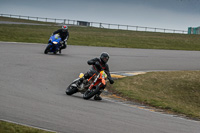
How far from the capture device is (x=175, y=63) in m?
25.0

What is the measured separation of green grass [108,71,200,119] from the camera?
13.7 meters

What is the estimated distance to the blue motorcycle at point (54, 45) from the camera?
77.4 ft

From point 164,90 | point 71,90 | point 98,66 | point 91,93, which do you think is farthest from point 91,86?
point 164,90

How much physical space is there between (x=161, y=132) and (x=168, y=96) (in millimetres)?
7592

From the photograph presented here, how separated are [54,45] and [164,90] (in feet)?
29.5

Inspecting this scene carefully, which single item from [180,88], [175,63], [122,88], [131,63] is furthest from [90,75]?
[175,63]

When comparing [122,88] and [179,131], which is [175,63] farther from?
[179,131]

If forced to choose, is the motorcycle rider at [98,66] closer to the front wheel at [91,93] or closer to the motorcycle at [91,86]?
the motorcycle at [91,86]

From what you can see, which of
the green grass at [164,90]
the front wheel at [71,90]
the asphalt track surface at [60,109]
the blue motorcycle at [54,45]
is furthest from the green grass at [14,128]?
the blue motorcycle at [54,45]

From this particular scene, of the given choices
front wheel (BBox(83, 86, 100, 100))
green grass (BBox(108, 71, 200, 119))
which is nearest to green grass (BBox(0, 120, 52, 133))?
A: front wheel (BBox(83, 86, 100, 100))

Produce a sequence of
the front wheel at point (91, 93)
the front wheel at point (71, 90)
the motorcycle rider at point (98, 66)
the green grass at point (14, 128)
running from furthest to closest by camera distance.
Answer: the front wheel at point (71, 90) → the motorcycle rider at point (98, 66) → the front wheel at point (91, 93) → the green grass at point (14, 128)

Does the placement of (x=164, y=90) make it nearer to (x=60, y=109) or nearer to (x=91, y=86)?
(x=91, y=86)

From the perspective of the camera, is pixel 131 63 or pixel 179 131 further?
pixel 131 63

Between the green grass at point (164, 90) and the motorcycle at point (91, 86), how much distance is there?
2066 mm
